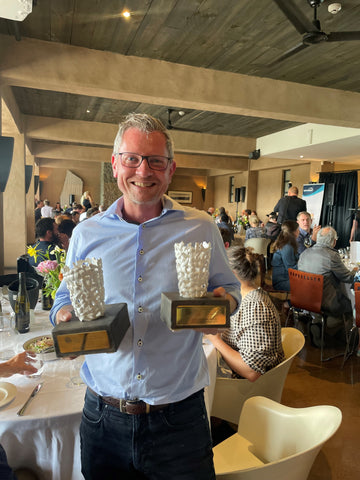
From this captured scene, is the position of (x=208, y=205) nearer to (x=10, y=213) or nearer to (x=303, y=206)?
(x=303, y=206)

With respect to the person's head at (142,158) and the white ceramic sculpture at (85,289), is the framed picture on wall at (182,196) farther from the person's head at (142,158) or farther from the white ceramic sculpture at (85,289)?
the white ceramic sculpture at (85,289)

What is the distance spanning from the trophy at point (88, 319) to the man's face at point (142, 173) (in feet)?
0.88

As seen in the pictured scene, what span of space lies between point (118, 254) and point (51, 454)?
801 mm

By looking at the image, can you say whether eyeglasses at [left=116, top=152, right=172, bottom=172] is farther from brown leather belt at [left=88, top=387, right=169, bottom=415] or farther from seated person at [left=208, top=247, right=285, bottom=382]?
seated person at [left=208, top=247, right=285, bottom=382]

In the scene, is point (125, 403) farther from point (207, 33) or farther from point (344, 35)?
point (207, 33)

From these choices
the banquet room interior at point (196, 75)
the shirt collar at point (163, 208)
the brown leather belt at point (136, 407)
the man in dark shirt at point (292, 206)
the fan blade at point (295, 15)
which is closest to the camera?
the brown leather belt at point (136, 407)

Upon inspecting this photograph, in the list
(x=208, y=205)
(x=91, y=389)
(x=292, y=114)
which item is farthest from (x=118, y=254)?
(x=208, y=205)

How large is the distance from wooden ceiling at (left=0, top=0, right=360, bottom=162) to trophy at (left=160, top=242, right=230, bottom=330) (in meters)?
2.95

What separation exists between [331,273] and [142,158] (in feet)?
11.0

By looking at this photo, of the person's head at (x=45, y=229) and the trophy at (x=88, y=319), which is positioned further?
the person's head at (x=45, y=229)

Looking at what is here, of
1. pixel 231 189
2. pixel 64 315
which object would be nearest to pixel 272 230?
pixel 64 315

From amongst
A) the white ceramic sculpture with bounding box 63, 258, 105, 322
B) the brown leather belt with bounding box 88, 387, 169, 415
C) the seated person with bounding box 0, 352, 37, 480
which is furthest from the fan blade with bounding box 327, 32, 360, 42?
the seated person with bounding box 0, 352, 37, 480

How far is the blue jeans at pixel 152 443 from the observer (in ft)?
3.51

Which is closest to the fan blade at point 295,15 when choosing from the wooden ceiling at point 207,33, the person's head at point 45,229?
the wooden ceiling at point 207,33
